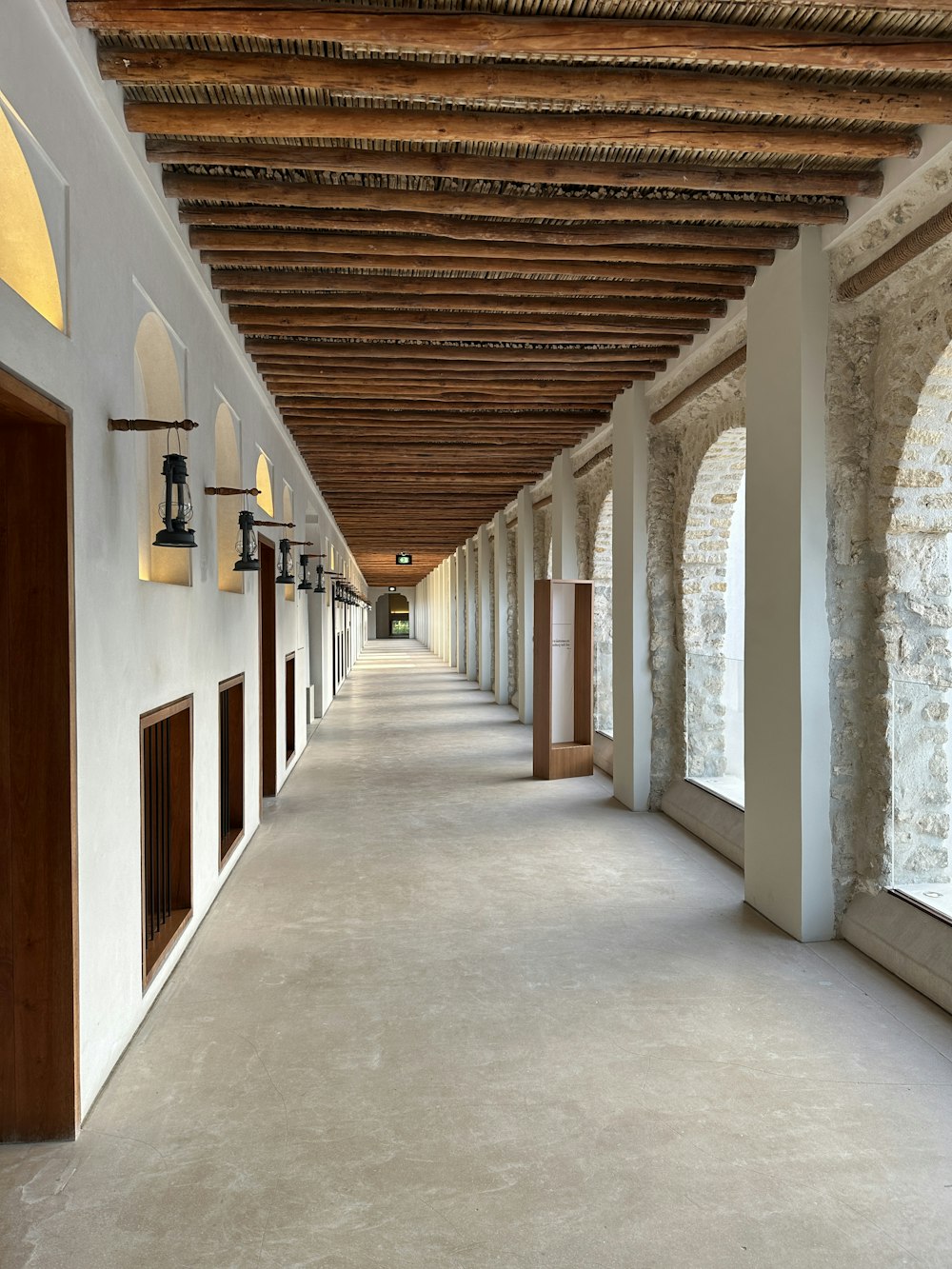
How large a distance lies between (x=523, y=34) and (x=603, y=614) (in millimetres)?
9055

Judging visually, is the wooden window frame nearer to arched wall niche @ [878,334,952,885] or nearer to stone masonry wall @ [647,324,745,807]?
arched wall niche @ [878,334,952,885]

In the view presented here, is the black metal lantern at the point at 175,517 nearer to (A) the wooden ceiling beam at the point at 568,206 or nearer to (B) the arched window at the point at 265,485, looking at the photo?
(A) the wooden ceiling beam at the point at 568,206

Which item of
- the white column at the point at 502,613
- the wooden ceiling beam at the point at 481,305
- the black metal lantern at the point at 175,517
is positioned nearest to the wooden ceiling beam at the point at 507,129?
the black metal lantern at the point at 175,517

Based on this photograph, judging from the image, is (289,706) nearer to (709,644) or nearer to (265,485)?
(265,485)

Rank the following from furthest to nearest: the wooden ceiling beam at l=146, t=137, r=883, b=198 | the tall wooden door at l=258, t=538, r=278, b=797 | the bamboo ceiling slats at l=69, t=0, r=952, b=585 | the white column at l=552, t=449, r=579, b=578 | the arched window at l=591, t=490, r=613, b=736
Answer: the white column at l=552, t=449, r=579, b=578
the arched window at l=591, t=490, r=613, b=736
the tall wooden door at l=258, t=538, r=278, b=797
the wooden ceiling beam at l=146, t=137, r=883, b=198
the bamboo ceiling slats at l=69, t=0, r=952, b=585

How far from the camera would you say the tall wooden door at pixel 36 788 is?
10.2 ft

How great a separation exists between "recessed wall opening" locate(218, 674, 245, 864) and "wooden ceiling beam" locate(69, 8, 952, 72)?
4439mm

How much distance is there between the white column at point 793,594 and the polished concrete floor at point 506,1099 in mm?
403

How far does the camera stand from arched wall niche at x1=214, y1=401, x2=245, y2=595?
666cm

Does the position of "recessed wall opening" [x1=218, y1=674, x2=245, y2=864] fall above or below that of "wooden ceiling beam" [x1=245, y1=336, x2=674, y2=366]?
below

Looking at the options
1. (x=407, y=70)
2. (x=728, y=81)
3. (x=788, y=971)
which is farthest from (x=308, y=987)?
(x=728, y=81)

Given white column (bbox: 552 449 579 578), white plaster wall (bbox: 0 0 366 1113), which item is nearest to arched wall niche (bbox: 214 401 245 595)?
white plaster wall (bbox: 0 0 366 1113)

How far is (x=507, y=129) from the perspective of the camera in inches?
159

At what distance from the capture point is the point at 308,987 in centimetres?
445
